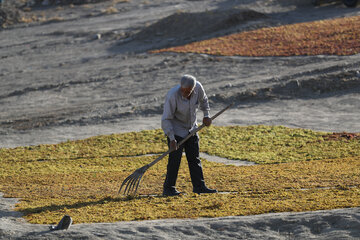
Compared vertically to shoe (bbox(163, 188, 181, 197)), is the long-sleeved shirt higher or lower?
higher

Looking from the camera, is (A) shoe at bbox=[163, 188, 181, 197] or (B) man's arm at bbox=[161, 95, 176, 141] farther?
(A) shoe at bbox=[163, 188, 181, 197]

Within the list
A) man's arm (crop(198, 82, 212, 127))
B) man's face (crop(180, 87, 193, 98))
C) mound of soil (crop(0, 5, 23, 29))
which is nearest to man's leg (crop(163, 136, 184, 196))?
man's arm (crop(198, 82, 212, 127))

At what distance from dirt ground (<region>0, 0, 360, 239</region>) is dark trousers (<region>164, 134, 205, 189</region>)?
2439 mm

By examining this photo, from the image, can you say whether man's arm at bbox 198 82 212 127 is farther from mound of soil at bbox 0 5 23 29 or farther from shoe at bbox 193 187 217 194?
mound of soil at bbox 0 5 23 29

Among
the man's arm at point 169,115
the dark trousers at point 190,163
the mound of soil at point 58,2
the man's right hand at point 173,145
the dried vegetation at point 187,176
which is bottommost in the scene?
the dried vegetation at point 187,176

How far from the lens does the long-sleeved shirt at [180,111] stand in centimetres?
1029

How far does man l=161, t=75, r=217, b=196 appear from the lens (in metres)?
10.2

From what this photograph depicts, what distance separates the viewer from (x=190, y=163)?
1094 cm

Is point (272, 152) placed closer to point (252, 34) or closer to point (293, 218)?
point (293, 218)

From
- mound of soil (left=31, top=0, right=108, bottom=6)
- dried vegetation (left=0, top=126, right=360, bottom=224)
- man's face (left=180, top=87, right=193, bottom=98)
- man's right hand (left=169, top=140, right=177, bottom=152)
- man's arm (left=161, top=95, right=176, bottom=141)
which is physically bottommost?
dried vegetation (left=0, top=126, right=360, bottom=224)

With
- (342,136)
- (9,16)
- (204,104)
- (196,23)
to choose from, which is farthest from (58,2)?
(204,104)

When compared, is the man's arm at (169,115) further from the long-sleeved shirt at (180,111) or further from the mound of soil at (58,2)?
the mound of soil at (58,2)

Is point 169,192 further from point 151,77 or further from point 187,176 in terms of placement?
point 151,77

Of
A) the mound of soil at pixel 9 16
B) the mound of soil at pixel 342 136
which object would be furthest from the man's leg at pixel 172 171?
the mound of soil at pixel 9 16
